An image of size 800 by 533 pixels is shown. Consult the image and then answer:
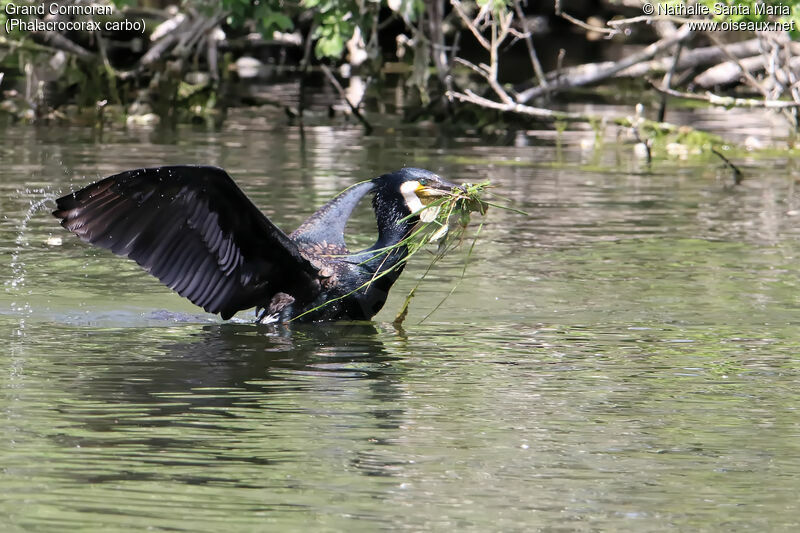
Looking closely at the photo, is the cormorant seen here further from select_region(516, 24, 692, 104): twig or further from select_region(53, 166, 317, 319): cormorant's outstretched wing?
select_region(516, 24, 692, 104): twig

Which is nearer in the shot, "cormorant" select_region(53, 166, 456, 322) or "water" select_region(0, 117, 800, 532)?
"water" select_region(0, 117, 800, 532)

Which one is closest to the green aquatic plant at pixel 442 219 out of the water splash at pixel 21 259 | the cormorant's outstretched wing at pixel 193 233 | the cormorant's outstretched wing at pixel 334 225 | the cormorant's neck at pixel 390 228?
the cormorant's neck at pixel 390 228

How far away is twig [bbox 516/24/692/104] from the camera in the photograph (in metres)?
17.9

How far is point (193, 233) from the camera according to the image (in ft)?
25.6

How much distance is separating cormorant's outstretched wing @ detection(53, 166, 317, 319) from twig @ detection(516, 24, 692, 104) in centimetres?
1027

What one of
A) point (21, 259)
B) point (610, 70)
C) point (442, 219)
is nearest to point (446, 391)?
point (442, 219)

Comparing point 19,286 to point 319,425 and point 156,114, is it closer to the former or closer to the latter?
point 319,425

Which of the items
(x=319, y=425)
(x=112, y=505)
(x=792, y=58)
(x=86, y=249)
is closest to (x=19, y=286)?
(x=86, y=249)

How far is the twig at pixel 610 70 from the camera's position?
17.9m

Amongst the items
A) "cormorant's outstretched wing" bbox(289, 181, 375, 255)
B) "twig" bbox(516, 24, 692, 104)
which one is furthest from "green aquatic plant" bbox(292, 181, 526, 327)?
"twig" bbox(516, 24, 692, 104)

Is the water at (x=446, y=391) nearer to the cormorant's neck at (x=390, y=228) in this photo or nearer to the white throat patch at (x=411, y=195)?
the cormorant's neck at (x=390, y=228)

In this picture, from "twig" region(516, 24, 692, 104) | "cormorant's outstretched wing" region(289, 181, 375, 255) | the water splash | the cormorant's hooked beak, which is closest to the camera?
the cormorant's hooked beak

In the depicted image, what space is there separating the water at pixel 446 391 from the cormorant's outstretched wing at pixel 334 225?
1.51ft

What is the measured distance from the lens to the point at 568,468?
557cm
